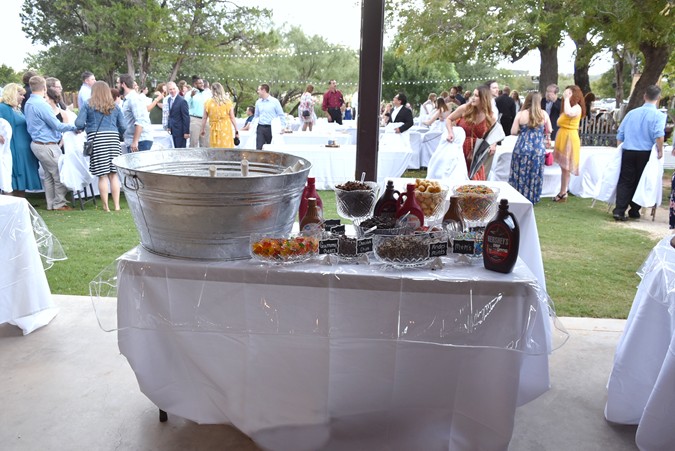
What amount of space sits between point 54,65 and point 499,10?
1042cm

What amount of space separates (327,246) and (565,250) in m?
3.18

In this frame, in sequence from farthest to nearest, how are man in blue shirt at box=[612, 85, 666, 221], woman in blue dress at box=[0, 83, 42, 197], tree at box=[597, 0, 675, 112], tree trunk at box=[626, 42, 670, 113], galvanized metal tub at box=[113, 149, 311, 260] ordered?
1. tree trunk at box=[626, 42, 670, 113]
2. tree at box=[597, 0, 675, 112]
3. woman in blue dress at box=[0, 83, 42, 197]
4. man in blue shirt at box=[612, 85, 666, 221]
5. galvanized metal tub at box=[113, 149, 311, 260]

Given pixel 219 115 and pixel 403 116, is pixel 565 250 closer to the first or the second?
pixel 219 115

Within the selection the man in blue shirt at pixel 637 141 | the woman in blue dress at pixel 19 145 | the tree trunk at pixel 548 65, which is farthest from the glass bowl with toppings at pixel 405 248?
the tree trunk at pixel 548 65

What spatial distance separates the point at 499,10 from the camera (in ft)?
28.4

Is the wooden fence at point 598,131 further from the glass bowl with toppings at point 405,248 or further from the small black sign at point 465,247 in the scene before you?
the glass bowl with toppings at point 405,248

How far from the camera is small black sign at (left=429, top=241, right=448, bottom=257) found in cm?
161

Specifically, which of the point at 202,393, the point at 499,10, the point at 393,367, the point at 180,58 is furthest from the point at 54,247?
the point at 180,58

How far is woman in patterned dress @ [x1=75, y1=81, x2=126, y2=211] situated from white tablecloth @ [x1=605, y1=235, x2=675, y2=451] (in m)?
4.13

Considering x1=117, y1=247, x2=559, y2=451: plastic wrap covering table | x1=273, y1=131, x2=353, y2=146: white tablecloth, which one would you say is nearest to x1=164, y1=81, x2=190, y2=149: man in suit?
x1=273, y1=131, x2=353, y2=146: white tablecloth

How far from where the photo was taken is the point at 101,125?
477 centimetres

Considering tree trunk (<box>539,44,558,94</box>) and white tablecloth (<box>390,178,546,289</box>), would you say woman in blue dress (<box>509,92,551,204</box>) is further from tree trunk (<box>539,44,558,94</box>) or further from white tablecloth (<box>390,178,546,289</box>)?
tree trunk (<box>539,44,558,94</box>)

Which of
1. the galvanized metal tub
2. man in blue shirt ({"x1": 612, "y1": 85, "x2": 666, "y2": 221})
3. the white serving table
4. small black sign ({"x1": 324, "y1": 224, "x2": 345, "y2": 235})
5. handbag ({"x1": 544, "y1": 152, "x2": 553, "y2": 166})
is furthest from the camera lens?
handbag ({"x1": 544, "y1": 152, "x2": 553, "y2": 166})

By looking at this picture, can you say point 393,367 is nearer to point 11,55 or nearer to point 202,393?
point 202,393
